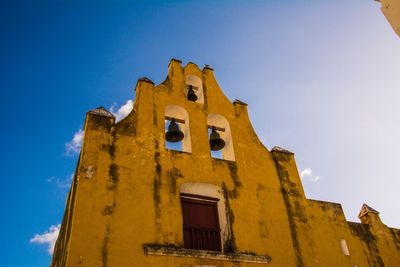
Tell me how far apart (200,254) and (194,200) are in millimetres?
1607

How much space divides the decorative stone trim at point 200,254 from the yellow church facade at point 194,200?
0.02m

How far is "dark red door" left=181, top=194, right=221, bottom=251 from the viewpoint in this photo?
29.3 ft

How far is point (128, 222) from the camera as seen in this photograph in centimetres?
825

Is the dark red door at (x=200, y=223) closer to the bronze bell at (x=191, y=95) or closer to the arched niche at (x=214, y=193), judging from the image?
the arched niche at (x=214, y=193)

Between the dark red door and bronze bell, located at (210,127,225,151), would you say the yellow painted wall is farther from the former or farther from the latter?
Result: bronze bell, located at (210,127,225,151)

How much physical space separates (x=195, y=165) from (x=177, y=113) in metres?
2.12

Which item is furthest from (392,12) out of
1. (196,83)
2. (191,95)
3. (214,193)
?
(196,83)

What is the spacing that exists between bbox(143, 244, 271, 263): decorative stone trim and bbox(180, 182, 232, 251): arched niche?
647 millimetres

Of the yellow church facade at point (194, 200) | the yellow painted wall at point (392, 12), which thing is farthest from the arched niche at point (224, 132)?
the yellow painted wall at point (392, 12)

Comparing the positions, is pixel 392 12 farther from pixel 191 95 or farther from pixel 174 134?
pixel 191 95

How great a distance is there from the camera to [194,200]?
31.5ft

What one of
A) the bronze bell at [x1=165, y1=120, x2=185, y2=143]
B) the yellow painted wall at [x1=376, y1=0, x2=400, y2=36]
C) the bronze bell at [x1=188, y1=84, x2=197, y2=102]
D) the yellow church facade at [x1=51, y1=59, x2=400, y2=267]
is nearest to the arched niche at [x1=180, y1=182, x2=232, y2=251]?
the yellow church facade at [x1=51, y1=59, x2=400, y2=267]

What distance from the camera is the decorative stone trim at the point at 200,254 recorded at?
26.2ft

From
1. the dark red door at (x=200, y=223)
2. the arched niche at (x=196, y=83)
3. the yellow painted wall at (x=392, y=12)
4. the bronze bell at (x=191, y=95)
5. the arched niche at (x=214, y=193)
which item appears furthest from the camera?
the arched niche at (x=196, y=83)
